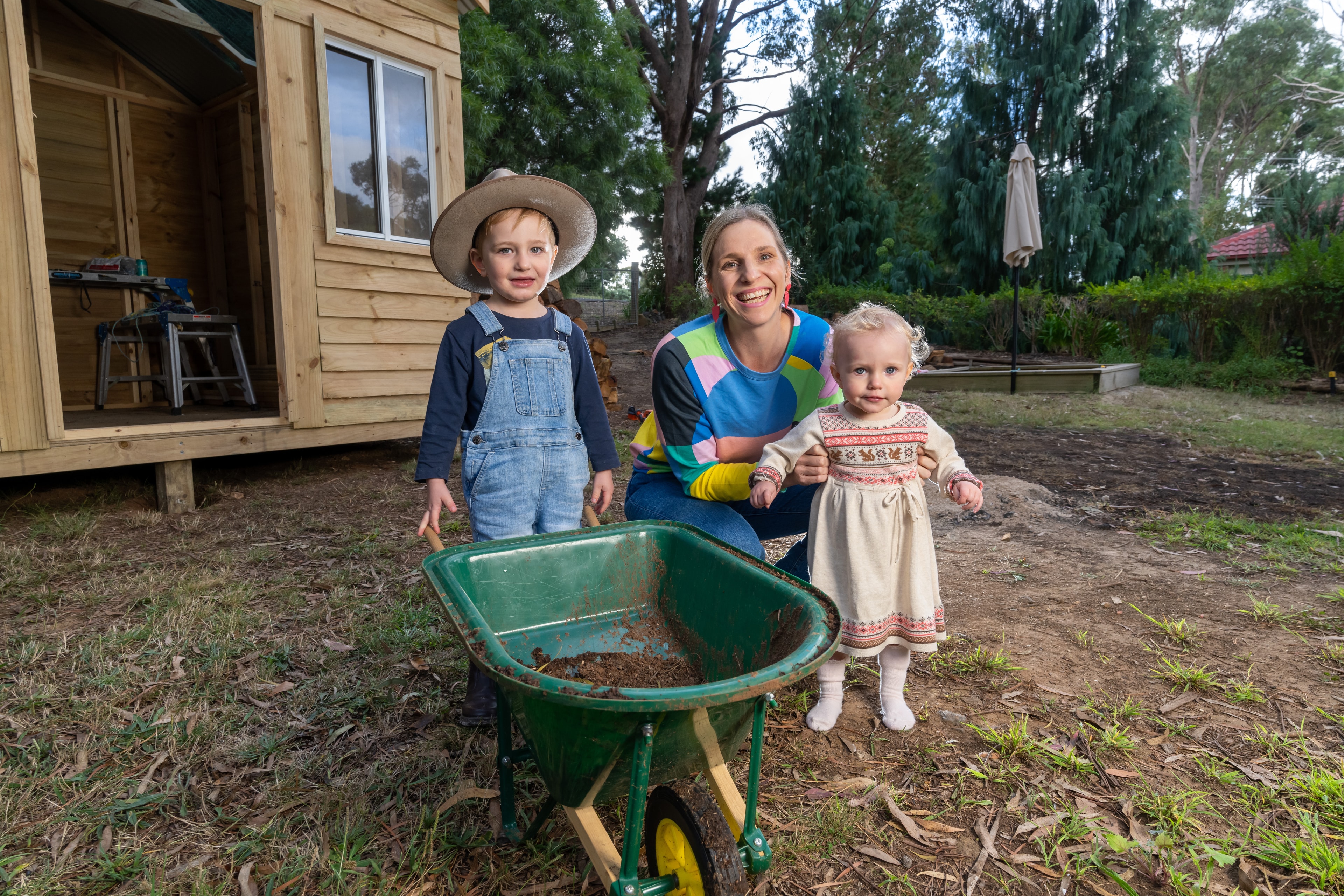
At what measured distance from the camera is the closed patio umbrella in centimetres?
1077

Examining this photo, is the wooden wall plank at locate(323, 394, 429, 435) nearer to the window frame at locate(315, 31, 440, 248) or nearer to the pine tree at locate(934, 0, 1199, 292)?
the window frame at locate(315, 31, 440, 248)

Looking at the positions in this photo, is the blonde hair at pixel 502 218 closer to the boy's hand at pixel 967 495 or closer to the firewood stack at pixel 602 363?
the boy's hand at pixel 967 495

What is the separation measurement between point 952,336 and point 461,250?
535 inches

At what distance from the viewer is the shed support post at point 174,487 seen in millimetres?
4688

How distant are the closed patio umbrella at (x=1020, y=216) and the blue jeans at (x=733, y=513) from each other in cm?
927

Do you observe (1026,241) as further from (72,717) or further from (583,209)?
(72,717)

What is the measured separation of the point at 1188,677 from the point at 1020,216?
9.84 m

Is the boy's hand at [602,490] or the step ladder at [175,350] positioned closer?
the boy's hand at [602,490]

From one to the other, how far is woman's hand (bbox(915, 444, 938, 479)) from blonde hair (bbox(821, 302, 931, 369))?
0.26 metres

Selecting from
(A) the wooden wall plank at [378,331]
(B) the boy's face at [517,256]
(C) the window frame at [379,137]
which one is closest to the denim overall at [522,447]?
(B) the boy's face at [517,256]

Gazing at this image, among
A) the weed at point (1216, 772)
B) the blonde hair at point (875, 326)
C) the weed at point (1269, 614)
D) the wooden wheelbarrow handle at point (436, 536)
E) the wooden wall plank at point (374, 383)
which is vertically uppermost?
the blonde hair at point (875, 326)

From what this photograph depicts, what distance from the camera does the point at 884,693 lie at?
7.50 ft

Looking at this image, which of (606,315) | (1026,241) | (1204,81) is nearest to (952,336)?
(1026,241)

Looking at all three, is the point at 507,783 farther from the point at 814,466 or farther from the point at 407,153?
the point at 407,153
